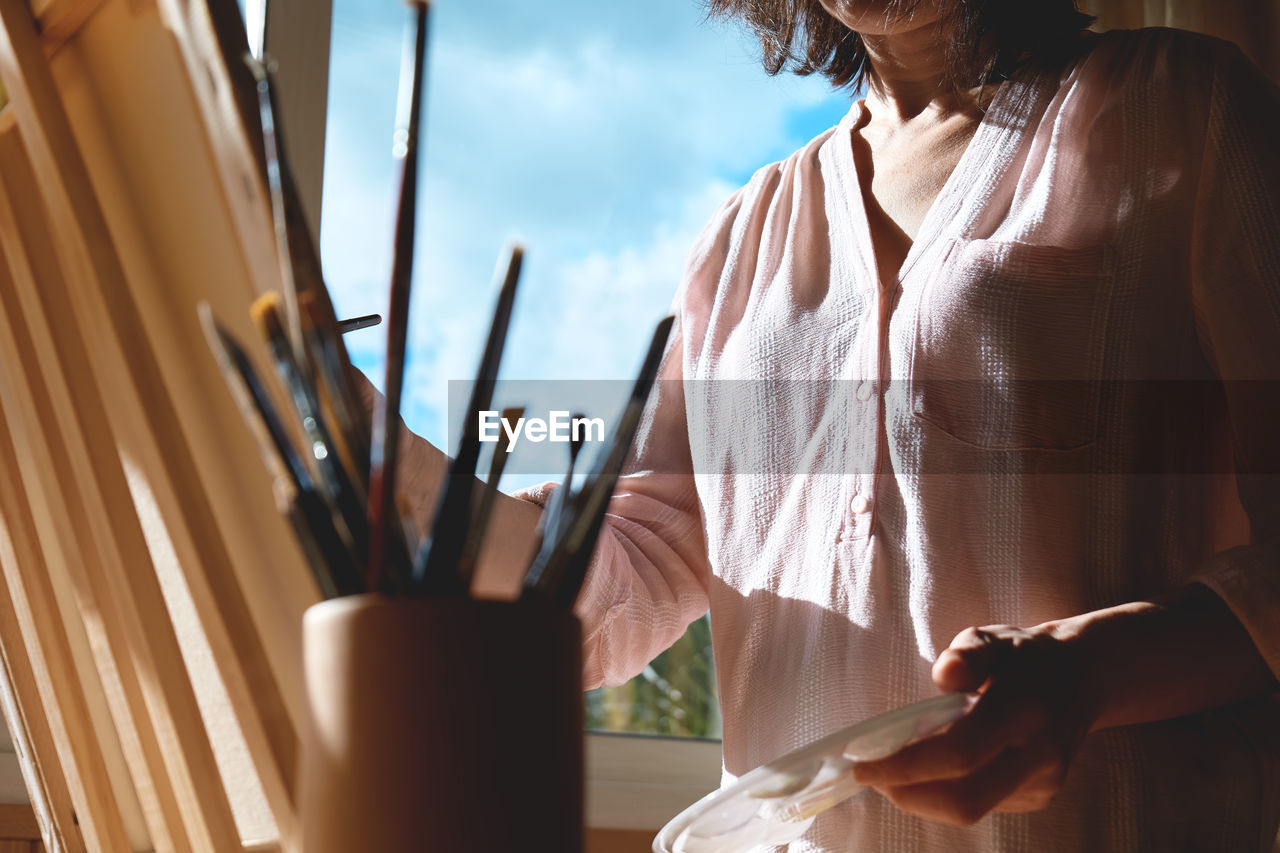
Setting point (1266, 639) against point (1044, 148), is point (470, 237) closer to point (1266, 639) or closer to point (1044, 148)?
point (1044, 148)

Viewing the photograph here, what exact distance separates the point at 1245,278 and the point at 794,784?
19.2 inches

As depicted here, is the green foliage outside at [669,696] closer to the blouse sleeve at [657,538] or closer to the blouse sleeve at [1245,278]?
the blouse sleeve at [657,538]

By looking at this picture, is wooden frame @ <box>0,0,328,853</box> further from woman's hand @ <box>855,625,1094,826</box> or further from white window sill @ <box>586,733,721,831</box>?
white window sill @ <box>586,733,721,831</box>

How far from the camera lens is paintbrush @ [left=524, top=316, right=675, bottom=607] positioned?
26 cm

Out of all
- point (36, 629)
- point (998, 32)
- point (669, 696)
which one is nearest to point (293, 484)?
point (36, 629)

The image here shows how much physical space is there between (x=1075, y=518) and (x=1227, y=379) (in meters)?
0.13

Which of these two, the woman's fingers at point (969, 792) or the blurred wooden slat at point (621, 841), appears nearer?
the woman's fingers at point (969, 792)

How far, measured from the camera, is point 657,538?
88 centimetres

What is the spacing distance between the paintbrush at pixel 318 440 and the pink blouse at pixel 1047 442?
498 mm

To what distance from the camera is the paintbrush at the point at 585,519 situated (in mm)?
262

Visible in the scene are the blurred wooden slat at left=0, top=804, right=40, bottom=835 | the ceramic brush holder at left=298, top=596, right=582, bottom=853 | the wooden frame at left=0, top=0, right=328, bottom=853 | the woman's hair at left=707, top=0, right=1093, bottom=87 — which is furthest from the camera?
the blurred wooden slat at left=0, top=804, right=40, bottom=835

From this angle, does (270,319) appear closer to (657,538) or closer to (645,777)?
(657,538)

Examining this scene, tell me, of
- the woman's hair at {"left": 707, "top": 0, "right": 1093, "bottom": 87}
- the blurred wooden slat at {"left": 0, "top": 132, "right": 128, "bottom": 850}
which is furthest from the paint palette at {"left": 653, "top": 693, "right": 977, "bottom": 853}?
the woman's hair at {"left": 707, "top": 0, "right": 1093, "bottom": 87}

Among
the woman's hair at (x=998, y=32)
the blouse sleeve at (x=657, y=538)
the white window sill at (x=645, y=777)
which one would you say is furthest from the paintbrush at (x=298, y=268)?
the white window sill at (x=645, y=777)
